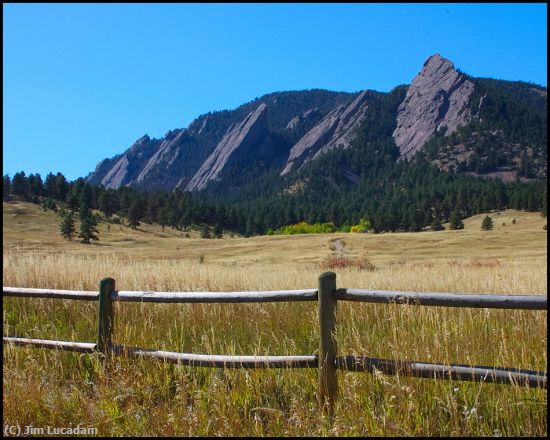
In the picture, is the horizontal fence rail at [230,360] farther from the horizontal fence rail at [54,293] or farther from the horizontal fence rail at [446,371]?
the horizontal fence rail at [54,293]

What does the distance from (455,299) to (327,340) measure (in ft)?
3.71

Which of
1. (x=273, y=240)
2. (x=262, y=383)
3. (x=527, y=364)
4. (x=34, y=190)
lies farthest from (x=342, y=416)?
(x=34, y=190)

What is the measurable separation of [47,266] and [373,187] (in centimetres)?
17420

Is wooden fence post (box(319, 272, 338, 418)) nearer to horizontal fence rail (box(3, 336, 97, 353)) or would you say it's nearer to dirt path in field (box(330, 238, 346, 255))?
horizontal fence rail (box(3, 336, 97, 353))

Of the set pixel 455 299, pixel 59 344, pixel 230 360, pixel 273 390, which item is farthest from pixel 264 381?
pixel 59 344

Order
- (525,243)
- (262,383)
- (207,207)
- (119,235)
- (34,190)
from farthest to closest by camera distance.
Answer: (207,207) → (34,190) → (119,235) → (525,243) → (262,383)

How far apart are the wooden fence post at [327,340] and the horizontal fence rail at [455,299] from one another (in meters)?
0.11

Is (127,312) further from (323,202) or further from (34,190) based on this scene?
(323,202)

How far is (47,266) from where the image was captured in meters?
13.2

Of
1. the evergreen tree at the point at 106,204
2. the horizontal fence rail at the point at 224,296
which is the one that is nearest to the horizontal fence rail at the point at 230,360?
the horizontal fence rail at the point at 224,296

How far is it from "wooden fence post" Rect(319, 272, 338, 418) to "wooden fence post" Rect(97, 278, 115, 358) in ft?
8.24

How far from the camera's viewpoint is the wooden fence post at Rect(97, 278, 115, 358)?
19.1 feet

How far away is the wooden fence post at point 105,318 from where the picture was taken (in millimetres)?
5836

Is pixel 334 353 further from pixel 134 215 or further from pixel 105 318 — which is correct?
pixel 134 215
